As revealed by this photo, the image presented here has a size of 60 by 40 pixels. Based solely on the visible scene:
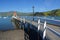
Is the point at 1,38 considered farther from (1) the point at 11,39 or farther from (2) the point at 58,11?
(2) the point at 58,11

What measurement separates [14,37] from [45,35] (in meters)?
2.76

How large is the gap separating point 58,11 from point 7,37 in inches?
7522

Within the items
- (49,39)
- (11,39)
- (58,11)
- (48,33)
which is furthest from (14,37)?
(58,11)

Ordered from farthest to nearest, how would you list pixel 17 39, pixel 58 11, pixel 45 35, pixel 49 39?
pixel 58 11
pixel 17 39
pixel 45 35
pixel 49 39

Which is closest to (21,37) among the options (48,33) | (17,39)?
(17,39)

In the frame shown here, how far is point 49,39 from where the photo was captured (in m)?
9.20

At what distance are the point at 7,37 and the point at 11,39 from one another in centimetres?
45

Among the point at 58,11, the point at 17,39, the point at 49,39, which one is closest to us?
the point at 49,39

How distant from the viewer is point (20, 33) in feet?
41.3

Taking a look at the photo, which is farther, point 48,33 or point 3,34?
point 3,34

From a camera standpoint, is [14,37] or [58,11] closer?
[14,37]

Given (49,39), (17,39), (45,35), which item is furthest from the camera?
(17,39)

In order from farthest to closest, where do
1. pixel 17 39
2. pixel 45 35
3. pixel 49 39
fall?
pixel 17 39, pixel 45 35, pixel 49 39

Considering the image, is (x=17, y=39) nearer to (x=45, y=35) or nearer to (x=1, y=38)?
(x=1, y=38)
